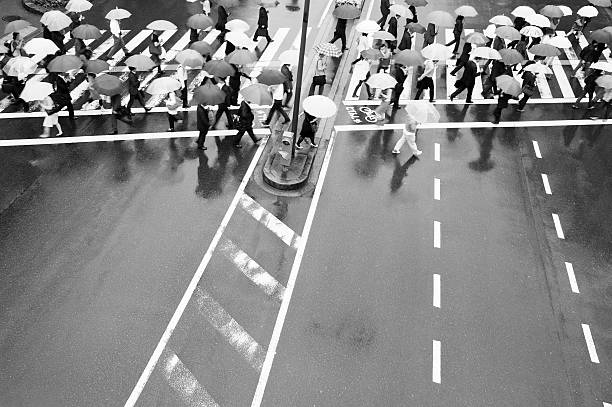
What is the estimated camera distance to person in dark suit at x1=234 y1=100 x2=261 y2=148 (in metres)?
14.9

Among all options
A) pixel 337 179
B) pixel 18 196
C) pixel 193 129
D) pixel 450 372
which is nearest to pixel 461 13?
pixel 337 179

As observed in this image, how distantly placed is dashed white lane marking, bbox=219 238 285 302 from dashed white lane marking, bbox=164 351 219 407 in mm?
2386

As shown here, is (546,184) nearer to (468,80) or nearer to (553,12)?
(468,80)

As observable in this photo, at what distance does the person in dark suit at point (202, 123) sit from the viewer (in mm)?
14570

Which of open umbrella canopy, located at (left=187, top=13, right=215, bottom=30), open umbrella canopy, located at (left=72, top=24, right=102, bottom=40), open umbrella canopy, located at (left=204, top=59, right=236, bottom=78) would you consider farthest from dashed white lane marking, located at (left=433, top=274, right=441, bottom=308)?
open umbrella canopy, located at (left=72, top=24, right=102, bottom=40)

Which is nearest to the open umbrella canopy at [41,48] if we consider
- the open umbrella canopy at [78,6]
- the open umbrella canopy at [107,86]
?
the open umbrella canopy at [107,86]

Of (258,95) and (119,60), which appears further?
(119,60)

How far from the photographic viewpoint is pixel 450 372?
33.3 ft

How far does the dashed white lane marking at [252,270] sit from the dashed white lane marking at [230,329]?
102 centimetres

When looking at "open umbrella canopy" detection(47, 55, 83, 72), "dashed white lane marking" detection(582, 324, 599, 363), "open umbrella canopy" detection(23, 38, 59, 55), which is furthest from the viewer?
"open umbrella canopy" detection(23, 38, 59, 55)

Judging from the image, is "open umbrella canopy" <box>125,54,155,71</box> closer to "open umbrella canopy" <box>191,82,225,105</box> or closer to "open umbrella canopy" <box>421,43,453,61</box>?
"open umbrella canopy" <box>191,82,225,105</box>

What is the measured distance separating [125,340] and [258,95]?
7291 mm

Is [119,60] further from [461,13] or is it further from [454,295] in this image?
[454,295]

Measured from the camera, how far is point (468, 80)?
17703 mm
